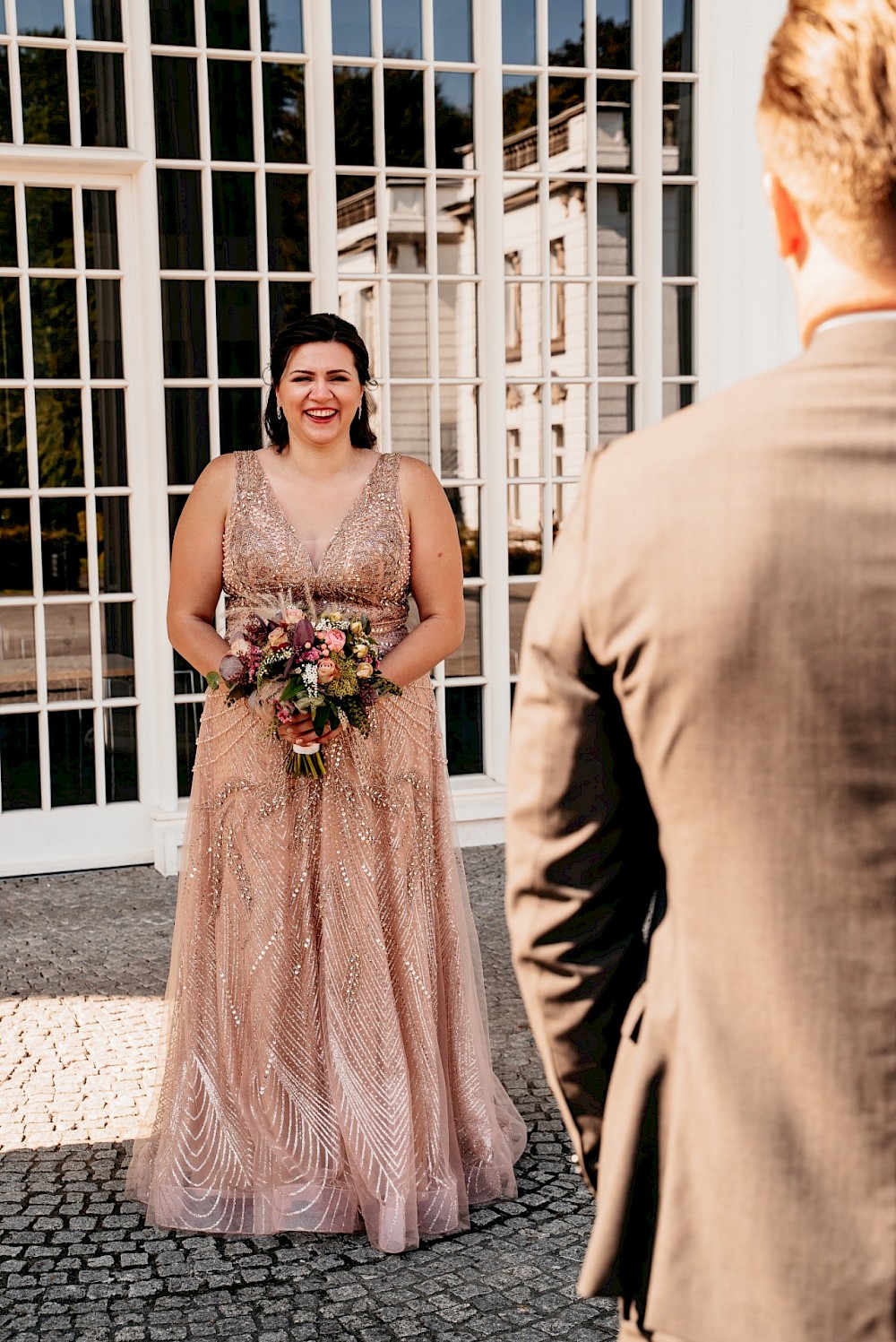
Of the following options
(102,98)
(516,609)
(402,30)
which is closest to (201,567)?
(102,98)

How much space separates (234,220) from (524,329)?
1.56m

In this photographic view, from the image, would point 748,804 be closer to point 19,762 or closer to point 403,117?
point 19,762

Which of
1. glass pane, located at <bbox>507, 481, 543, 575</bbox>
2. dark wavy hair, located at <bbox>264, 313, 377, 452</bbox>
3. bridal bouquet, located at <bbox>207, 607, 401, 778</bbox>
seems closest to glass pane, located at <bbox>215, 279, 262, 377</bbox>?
glass pane, located at <bbox>507, 481, 543, 575</bbox>

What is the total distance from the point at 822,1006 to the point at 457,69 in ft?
22.4

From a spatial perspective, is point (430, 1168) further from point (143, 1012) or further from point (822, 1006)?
point (822, 1006)

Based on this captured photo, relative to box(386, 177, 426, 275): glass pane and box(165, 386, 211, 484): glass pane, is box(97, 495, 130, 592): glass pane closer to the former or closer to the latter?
box(165, 386, 211, 484): glass pane

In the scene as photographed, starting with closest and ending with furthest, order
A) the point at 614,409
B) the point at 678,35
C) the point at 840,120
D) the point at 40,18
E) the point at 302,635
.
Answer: the point at 840,120 < the point at 302,635 < the point at 40,18 < the point at 678,35 < the point at 614,409

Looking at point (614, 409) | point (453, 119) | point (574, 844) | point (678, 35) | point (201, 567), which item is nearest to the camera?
point (574, 844)

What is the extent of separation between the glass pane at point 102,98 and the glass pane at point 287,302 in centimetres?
95

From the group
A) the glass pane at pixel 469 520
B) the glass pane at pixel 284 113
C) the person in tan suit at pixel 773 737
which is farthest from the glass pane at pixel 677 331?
the person in tan suit at pixel 773 737

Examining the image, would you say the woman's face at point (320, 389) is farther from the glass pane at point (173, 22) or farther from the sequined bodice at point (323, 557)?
the glass pane at point (173, 22)

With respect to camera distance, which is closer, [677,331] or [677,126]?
[677,126]

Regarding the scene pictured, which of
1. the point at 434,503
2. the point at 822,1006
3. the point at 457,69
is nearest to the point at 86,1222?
the point at 434,503

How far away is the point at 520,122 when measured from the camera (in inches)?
297
